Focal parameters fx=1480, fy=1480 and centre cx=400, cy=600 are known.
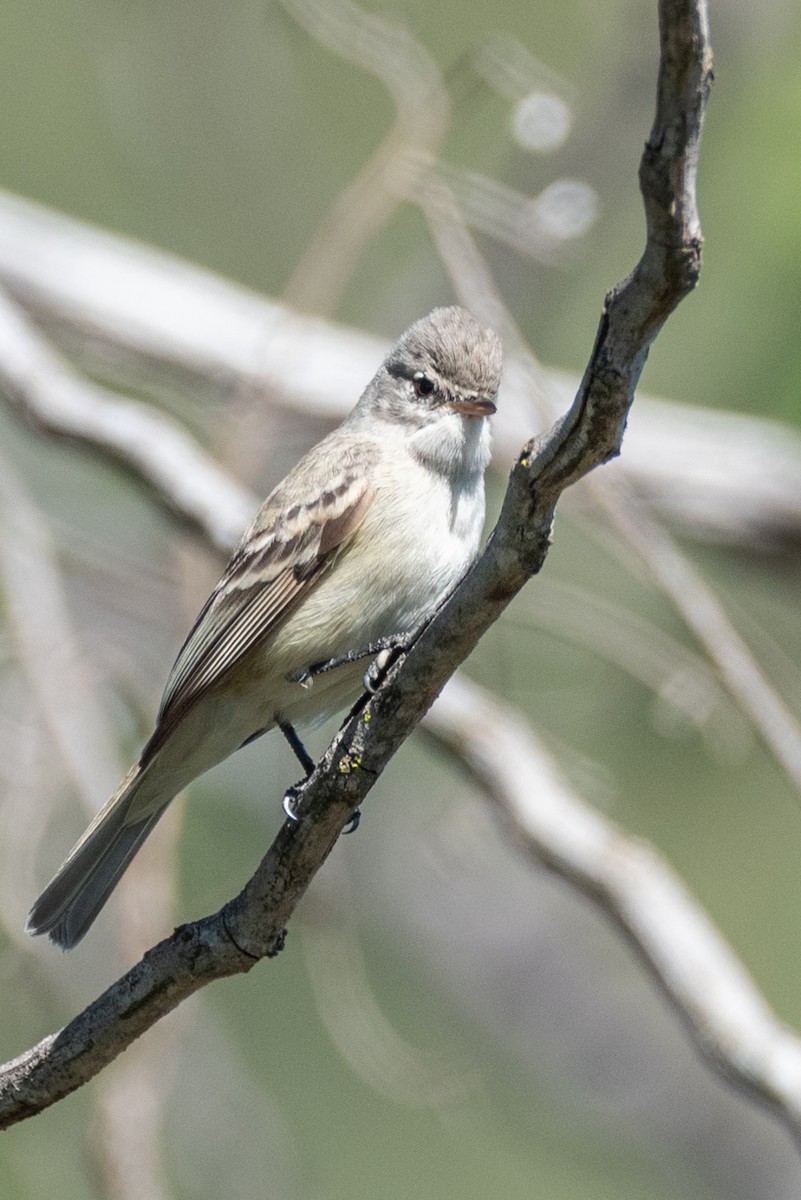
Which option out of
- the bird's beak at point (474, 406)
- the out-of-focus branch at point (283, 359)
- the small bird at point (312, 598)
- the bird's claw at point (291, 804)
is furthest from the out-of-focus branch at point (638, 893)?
the out-of-focus branch at point (283, 359)

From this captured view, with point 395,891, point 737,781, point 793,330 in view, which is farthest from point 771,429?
point 395,891

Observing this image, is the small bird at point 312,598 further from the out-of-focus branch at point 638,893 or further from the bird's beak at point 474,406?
the out-of-focus branch at point 638,893

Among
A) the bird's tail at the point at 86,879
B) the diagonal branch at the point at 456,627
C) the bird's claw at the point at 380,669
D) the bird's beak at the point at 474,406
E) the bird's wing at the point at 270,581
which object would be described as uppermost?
the bird's beak at the point at 474,406

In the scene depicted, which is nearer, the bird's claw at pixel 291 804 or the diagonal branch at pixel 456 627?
the diagonal branch at pixel 456 627

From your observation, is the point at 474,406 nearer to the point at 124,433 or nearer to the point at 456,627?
the point at 124,433

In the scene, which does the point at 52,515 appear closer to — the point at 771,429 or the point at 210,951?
the point at 771,429

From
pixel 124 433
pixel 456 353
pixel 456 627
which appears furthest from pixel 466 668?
pixel 456 627

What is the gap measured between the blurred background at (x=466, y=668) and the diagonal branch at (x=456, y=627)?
1.60m

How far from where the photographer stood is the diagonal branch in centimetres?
170

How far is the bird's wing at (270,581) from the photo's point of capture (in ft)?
12.1

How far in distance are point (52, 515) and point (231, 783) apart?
1626 mm

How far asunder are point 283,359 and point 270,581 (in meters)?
1.97

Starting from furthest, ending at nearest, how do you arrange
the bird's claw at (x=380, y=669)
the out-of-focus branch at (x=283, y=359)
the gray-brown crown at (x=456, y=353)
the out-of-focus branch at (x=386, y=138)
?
the out-of-focus branch at (x=283, y=359) → the out-of-focus branch at (x=386, y=138) → the gray-brown crown at (x=456, y=353) → the bird's claw at (x=380, y=669)

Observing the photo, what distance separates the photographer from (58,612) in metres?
5.53
